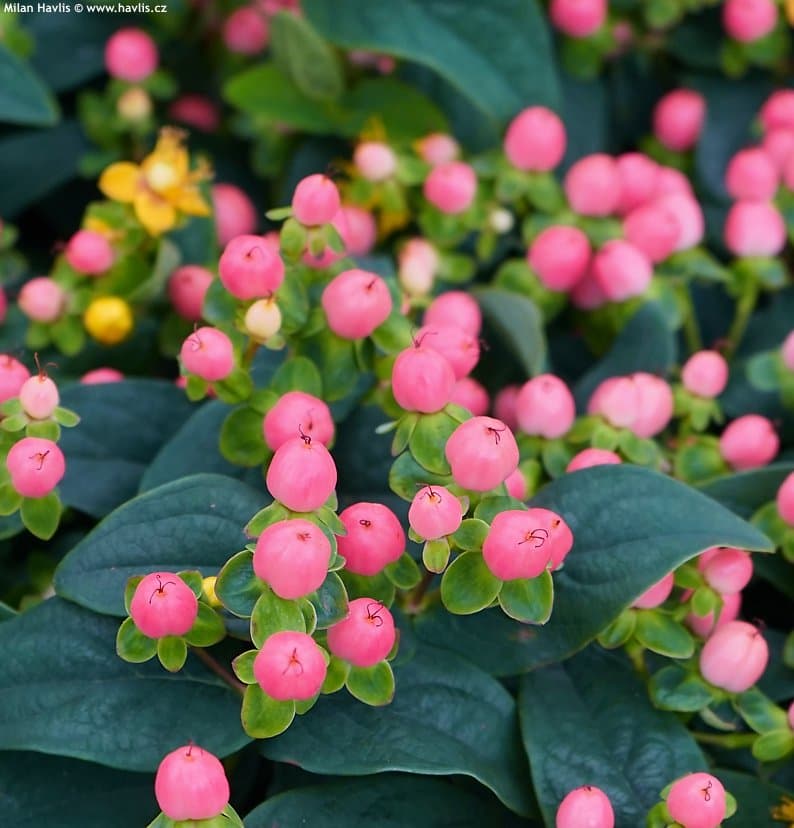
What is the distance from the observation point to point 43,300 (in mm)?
661

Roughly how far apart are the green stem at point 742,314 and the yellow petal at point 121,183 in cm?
40

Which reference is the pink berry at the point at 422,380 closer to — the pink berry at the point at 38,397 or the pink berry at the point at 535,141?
the pink berry at the point at 38,397

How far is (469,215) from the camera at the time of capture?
0.73m

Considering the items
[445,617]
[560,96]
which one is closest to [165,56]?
[560,96]

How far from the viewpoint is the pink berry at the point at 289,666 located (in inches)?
15.9

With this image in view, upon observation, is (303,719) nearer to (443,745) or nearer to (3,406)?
(443,745)

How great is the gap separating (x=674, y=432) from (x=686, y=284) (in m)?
0.12

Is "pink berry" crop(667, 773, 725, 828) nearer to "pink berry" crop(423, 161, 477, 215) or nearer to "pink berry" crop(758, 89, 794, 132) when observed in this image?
"pink berry" crop(423, 161, 477, 215)

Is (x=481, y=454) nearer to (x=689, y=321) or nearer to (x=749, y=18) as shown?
(x=689, y=321)

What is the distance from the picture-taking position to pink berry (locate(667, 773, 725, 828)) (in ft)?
1.44

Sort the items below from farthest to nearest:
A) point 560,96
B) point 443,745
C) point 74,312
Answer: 1. point 560,96
2. point 74,312
3. point 443,745

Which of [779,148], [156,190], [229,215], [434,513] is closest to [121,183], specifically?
[156,190]

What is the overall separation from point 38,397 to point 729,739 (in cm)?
37

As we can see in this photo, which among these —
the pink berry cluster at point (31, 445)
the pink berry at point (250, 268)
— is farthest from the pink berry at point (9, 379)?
the pink berry at point (250, 268)
